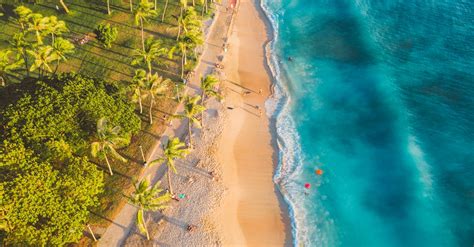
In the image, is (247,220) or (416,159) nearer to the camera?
(247,220)

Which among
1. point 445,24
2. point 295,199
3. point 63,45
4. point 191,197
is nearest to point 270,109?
point 295,199

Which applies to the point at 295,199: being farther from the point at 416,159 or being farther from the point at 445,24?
the point at 445,24

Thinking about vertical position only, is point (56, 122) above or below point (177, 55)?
below

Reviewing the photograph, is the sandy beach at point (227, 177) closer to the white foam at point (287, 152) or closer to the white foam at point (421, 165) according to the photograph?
the white foam at point (287, 152)

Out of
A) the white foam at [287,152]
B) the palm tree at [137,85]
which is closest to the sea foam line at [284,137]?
the white foam at [287,152]

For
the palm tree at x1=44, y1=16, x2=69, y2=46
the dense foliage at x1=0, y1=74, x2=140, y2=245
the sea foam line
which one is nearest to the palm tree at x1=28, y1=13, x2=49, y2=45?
the palm tree at x1=44, y1=16, x2=69, y2=46

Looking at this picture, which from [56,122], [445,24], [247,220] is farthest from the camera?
[445,24]
